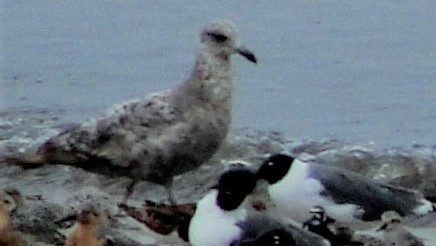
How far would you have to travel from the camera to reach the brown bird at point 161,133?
26.5ft

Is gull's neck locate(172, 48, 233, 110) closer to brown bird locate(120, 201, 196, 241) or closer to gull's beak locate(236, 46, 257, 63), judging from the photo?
gull's beak locate(236, 46, 257, 63)

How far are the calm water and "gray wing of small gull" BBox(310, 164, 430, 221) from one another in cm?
219

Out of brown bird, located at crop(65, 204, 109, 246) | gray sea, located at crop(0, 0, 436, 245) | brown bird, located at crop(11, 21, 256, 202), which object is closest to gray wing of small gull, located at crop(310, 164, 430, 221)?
Answer: gray sea, located at crop(0, 0, 436, 245)

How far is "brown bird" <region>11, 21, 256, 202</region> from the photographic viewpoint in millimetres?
8086

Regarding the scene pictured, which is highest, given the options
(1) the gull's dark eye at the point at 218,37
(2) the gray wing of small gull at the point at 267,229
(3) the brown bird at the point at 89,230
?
(1) the gull's dark eye at the point at 218,37

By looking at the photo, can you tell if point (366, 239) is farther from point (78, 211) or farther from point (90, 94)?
point (90, 94)

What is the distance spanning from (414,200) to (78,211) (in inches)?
69.2

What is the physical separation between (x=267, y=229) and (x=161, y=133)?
132cm

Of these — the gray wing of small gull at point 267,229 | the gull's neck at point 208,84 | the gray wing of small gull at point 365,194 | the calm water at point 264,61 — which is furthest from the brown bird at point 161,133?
the calm water at point 264,61

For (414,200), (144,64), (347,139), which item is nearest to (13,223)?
(414,200)

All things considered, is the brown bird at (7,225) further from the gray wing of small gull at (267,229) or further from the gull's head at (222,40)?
the gull's head at (222,40)

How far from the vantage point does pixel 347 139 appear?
10.5 meters

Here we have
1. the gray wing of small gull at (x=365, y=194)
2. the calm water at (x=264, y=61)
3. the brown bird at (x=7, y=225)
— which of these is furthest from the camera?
the calm water at (x=264, y=61)

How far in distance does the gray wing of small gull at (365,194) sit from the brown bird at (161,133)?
586mm
